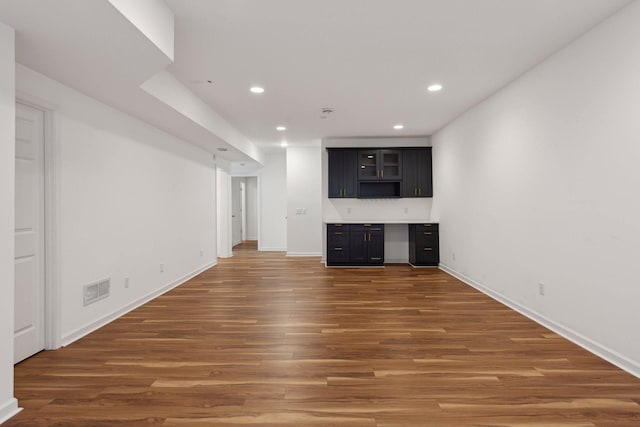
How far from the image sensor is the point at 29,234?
2.86 meters

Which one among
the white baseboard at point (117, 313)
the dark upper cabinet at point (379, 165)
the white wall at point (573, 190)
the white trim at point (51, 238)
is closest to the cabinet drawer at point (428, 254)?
the dark upper cabinet at point (379, 165)

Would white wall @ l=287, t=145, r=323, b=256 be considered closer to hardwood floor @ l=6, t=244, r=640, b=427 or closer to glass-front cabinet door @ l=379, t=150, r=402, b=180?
glass-front cabinet door @ l=379, t=150, r=402, b=180

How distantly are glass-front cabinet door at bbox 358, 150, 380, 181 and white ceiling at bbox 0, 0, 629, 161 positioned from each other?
7.83 ft

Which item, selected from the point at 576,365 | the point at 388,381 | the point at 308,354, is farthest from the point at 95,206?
the point at 576,365

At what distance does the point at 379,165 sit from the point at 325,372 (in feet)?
17.5

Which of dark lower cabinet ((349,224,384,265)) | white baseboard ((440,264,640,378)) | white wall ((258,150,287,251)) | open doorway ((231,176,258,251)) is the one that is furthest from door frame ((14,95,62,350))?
open doorway ((231,176,258,251))

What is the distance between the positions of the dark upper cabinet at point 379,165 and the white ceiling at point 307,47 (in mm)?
2356

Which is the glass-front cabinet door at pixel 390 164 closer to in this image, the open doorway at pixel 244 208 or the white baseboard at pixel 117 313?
the white baseboard at pixel 117 313

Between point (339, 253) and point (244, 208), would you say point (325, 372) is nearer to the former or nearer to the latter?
point (339, 253)

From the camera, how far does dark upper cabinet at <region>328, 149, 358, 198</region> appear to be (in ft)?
24.1

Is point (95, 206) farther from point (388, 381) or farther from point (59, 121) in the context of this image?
point (388, 381)

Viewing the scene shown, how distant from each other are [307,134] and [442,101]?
9.76ft

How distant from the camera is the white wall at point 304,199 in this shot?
27.9 ft

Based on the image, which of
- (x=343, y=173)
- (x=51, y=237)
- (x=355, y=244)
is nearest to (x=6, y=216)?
(x=51, y=237)
